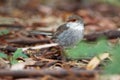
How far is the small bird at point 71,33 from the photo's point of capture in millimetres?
4598

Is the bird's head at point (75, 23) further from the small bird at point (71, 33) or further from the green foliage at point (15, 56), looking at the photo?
the green foliage at point (15, 56)

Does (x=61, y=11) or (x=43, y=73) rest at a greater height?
(x=61, y=11)

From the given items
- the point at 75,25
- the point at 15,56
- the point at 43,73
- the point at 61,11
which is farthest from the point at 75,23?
the point at 61,11

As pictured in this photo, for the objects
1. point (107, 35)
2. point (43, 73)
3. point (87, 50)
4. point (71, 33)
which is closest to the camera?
point (43, 73)

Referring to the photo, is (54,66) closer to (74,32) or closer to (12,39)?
(74,32)

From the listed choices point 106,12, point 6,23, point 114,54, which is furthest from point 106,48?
point 106,12

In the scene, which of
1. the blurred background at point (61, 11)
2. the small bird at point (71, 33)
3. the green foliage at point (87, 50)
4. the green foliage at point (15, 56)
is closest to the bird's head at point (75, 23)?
the small bird at point (71, 33)

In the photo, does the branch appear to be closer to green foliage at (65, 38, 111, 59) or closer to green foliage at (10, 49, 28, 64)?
green foliage at (10, 49, 28, 64)

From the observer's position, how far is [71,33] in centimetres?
463

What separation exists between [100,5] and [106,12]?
86 cm

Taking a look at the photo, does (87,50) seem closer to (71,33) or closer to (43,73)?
(43,73)

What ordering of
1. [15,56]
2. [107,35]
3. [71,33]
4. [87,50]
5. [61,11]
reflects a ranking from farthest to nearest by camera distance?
[61,11], [107,35], [71,33], [15,56], [87,50]

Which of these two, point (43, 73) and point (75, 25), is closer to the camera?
point (43, 73)

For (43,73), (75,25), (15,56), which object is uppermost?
(75,25)
